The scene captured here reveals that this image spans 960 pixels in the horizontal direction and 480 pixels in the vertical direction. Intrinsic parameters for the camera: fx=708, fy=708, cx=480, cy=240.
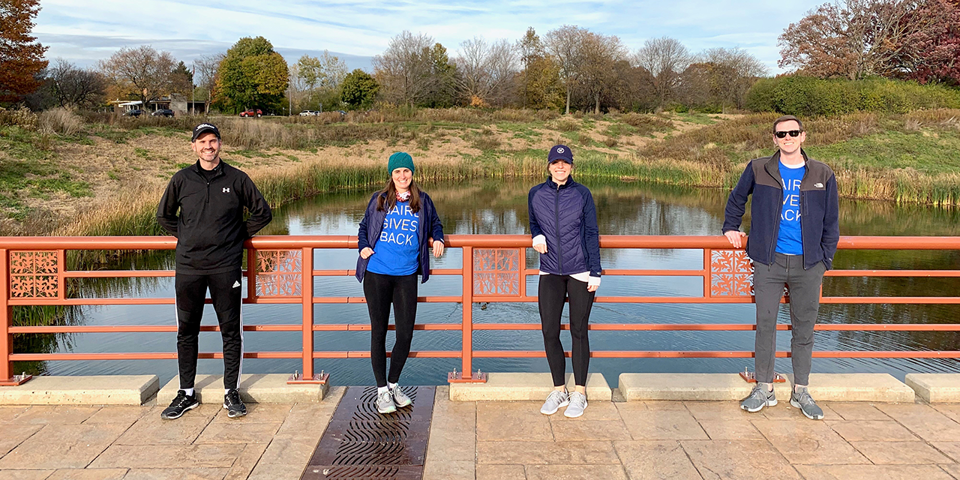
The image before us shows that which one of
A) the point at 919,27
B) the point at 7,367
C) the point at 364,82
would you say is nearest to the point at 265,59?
the point at 364,82

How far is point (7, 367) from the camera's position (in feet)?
13.0

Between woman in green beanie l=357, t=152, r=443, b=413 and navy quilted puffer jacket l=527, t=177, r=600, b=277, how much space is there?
2.01 ft

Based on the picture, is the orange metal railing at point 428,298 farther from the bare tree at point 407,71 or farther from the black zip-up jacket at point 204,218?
the bare tree at point 407,71

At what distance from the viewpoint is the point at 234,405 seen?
3684mm

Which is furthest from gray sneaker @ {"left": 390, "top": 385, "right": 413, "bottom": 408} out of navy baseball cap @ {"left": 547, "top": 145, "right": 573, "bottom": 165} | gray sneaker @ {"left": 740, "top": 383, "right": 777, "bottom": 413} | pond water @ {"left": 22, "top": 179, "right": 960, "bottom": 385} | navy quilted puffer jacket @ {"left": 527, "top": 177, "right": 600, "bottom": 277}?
pond water @ {"left": 22, "top": 179, "right": 960, "bottom": 385}

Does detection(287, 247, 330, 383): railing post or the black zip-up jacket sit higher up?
the black zip-up jacket

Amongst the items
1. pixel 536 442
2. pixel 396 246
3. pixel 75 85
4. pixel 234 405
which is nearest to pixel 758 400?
pixel 536 442

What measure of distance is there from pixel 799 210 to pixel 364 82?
52065 millimetres

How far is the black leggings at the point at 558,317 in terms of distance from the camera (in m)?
3.68

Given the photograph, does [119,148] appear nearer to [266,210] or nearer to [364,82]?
[266,210]

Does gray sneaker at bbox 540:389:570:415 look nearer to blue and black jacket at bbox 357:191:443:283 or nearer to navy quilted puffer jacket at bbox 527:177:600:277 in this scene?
navy quilted puffer jacket at bbox 527:177:600:277

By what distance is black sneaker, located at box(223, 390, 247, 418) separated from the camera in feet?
12.0

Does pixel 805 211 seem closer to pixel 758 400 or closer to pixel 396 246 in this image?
pixel 758 400

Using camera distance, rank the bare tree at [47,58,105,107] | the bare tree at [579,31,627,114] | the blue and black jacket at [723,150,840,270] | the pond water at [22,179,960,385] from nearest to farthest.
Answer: the blue and black jacket at [723,150,840,270]
the pond water at [22,179,960,385]
the bare tree at [47,58,105,107]
the bare tree at [579,31,627,114]
